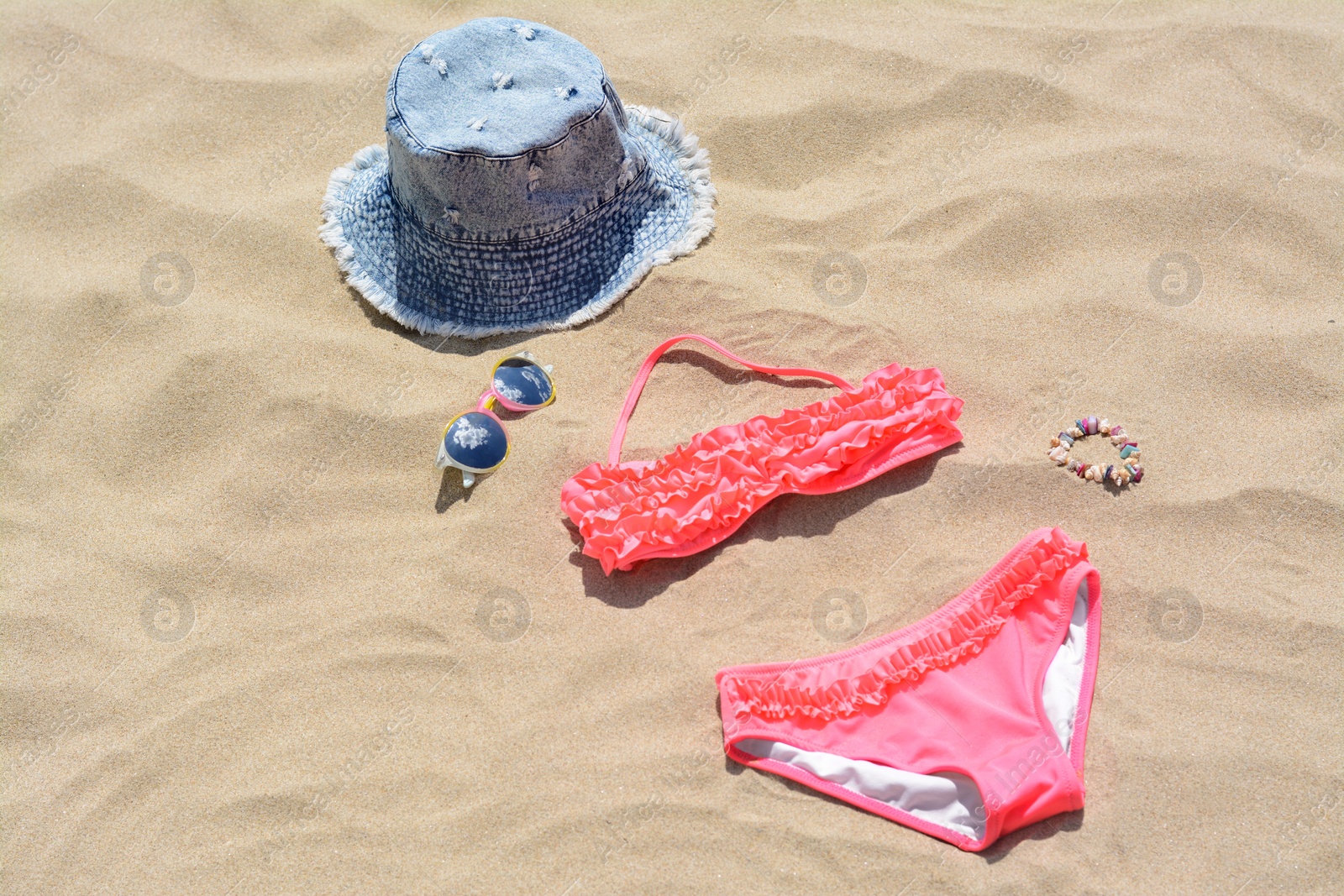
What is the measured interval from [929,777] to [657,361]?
61.6 inches

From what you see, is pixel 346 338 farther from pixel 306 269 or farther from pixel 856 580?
pixel 856 580

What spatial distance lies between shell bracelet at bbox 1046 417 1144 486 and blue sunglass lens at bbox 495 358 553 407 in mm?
1651

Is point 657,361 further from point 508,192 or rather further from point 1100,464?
point 1100,464

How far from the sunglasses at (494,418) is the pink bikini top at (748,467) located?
264 millimetres

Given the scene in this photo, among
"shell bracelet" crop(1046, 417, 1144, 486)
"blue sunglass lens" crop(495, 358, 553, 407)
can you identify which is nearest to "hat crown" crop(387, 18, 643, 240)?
"blue sunglass lens" crop(495, 358, 553, 407)

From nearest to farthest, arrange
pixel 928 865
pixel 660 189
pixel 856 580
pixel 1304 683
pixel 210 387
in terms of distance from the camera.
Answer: pixel 928 865 < pixel 1304 683 < pixel 856 580 < pixel 210 387 < pixel 660 189

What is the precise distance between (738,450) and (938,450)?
0.65 meters

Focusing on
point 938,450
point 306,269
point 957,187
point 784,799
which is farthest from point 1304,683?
point 306,269

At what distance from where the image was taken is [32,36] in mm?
4082

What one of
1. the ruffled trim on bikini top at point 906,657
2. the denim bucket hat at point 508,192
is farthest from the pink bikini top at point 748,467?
the denim bucket hat at point 508,192

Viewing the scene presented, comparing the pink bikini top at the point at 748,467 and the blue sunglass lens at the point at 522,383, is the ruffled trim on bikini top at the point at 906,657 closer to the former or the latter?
the pink bikini top at the point at 748,467

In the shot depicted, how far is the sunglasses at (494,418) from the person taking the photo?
2867 mm

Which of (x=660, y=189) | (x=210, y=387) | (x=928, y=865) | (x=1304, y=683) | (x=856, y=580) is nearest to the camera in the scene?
(x=928, y=865)

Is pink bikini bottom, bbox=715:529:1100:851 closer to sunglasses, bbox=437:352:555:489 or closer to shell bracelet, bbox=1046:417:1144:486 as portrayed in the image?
shell bracelet, bbox=1046:417:1144:486
